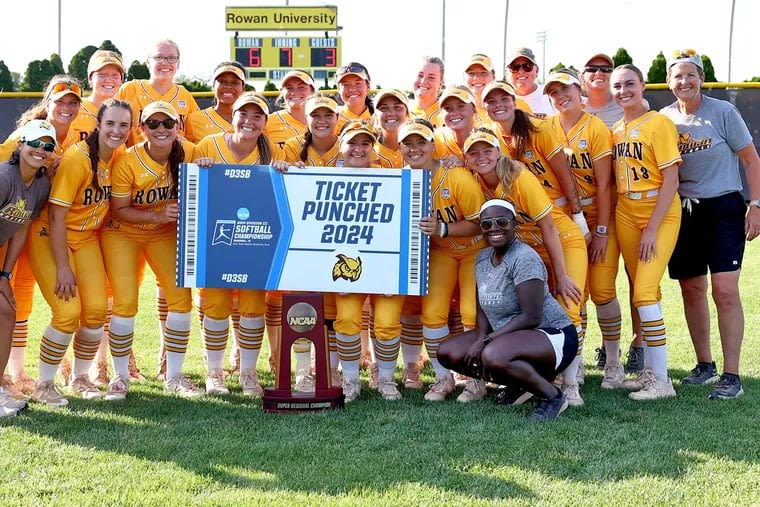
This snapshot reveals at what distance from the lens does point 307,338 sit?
17.1 ft

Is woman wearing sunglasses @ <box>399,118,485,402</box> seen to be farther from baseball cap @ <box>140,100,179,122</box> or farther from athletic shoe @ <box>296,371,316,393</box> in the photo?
baseball cap @ <box>140,100,179,122</box>

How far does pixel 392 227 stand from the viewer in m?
5.29

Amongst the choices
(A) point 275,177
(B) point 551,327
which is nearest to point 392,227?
(A) point 275,177

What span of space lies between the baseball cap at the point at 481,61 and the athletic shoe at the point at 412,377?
8.20 feet

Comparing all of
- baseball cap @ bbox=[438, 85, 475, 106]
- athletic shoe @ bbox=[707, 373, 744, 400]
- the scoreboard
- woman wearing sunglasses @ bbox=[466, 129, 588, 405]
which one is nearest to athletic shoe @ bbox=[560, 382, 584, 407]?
woman wearing sunglasses @ bbox=[466, 129, 588, 405]

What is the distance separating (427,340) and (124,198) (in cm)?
207

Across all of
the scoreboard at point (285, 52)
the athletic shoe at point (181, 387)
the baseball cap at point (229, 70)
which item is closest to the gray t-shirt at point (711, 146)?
the baseball cap at point (229, 70)

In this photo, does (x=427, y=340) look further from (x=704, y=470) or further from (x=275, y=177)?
(x=704, y=470)

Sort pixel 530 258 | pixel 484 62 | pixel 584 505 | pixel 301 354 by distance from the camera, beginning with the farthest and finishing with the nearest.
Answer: pixel 484 62
pixel 301 354
pixel 530 258
pixel 584 505

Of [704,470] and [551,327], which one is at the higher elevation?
[551,327]

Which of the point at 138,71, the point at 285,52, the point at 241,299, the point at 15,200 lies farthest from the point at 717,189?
the point at 138,71

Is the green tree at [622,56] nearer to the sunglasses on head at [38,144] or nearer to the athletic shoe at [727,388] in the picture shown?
the athletic shoe at [727,388]

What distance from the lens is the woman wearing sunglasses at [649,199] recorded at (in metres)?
5.38

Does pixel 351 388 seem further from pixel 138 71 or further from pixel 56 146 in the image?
pixel 138 71
